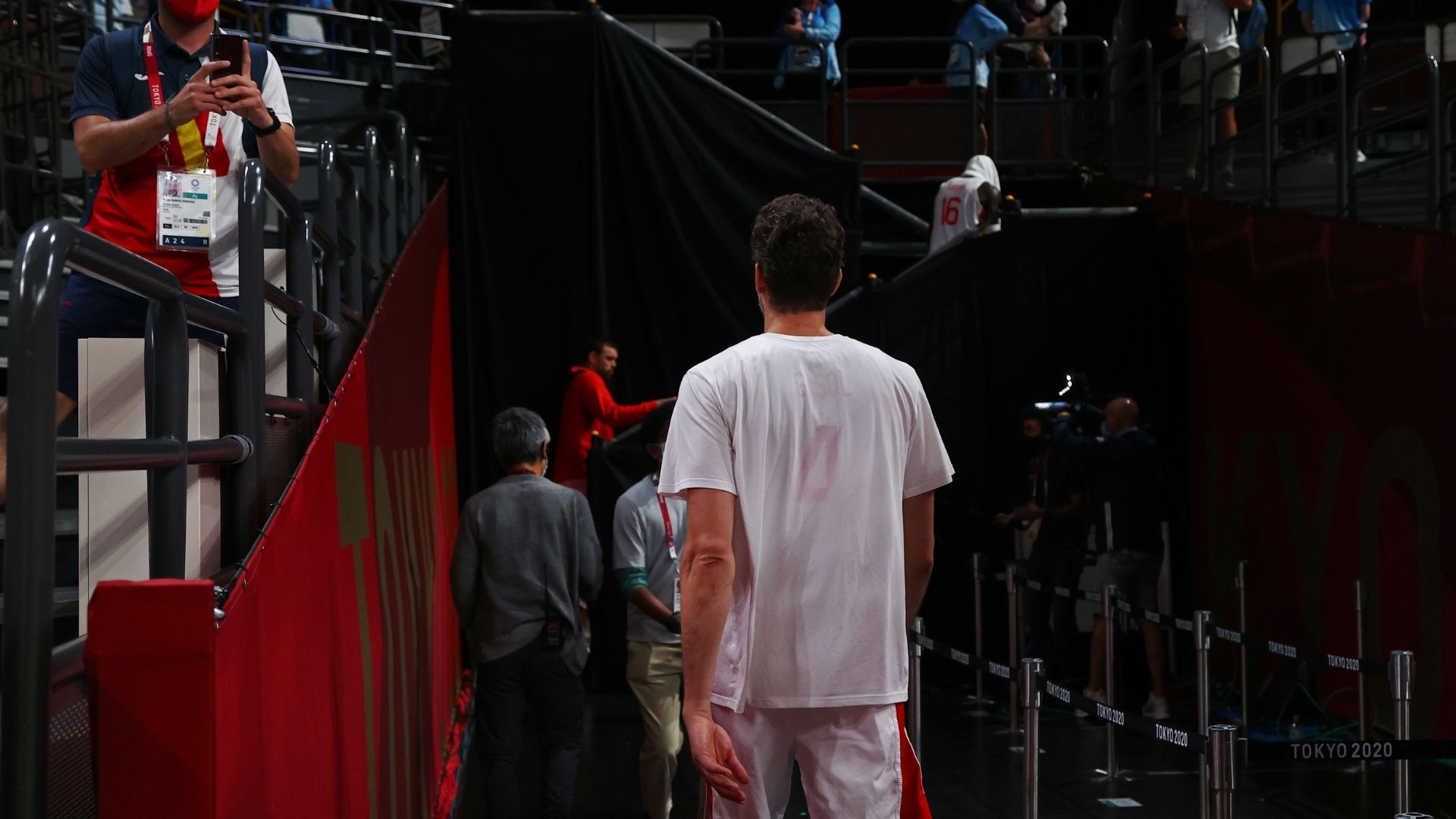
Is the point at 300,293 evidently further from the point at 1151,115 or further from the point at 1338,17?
the point at 1338,17

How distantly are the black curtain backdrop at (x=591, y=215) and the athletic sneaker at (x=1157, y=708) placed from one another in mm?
3469

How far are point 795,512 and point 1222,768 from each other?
5.73 ft

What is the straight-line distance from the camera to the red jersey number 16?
10.6 metres

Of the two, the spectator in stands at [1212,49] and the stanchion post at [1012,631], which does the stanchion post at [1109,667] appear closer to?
the stanchion post at [1012,631]

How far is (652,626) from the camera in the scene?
642cm

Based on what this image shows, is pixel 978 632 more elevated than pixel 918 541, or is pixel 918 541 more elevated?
pixel 918 541

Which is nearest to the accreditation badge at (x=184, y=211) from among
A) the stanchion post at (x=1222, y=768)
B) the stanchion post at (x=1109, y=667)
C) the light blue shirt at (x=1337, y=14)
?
the stanchion post at (x=1222, y=768)

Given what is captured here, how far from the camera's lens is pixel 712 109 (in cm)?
969

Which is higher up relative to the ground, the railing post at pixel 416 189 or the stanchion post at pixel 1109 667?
the railing post at pixel 416 189

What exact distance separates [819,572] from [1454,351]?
5860 mm

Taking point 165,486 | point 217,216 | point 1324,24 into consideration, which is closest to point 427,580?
point 217,216

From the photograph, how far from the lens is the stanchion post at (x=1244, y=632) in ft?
27.0

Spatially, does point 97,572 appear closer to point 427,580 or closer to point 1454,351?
point 427,580

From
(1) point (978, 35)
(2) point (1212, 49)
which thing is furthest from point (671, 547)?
(1) point (978, 35)
